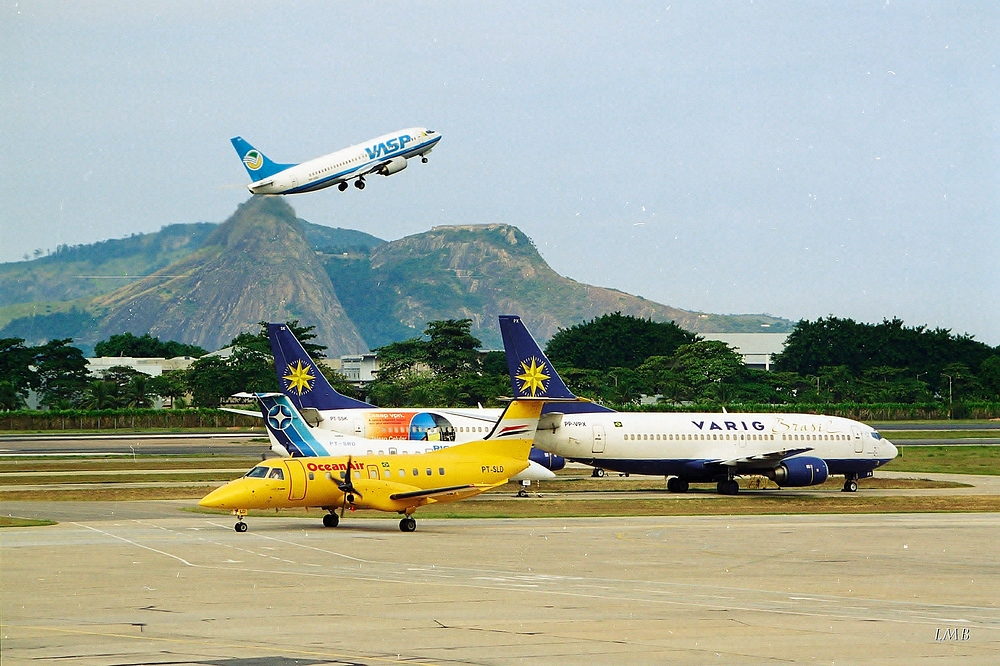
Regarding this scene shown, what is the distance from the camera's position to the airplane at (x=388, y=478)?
1523 inches

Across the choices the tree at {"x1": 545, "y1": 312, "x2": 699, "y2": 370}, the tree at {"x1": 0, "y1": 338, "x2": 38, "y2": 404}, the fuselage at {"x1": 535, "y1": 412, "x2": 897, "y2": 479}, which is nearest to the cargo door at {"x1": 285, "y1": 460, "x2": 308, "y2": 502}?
the fuselage at {"x1": 535, "y1": 412, "x2": 897, "y2": 479}

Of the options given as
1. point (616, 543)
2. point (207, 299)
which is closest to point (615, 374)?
point (207, 299)

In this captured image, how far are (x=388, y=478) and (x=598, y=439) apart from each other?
17903 millimetres

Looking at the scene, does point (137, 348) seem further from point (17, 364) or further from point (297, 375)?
point (297, 375)

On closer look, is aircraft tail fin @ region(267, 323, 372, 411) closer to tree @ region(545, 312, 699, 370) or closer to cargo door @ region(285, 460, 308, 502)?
cargo door @ region(285, 460, 308, 502)

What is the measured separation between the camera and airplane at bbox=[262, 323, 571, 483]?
6197 centimetres

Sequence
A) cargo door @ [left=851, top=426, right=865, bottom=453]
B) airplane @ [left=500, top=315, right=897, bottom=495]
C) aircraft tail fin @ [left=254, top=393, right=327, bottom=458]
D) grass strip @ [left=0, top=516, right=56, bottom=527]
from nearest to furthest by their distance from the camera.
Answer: grass strip @ [left=0, top=516, right=56, bottom=527] → aircraft tail fin @ [left=254, top=393, right=327, bottom=458] → airplane @ [left=500, top=315, right=897, bottom=495] → cargo door @ [left=851, top=426, right=865, bottom=453]

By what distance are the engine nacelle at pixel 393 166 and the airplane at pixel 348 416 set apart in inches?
764

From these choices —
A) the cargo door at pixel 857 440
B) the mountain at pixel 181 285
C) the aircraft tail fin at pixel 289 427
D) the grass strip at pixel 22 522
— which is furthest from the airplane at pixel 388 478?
the mountain at pixel 181 285

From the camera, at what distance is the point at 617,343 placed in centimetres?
18100

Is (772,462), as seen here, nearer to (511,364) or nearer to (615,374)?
(511,364)

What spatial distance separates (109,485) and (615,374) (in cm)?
10451

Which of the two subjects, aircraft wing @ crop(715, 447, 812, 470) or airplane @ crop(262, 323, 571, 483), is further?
airplane @ crop(262, 323, 571, 483)

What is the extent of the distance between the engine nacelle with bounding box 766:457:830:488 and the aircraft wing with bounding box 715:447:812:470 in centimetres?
36
